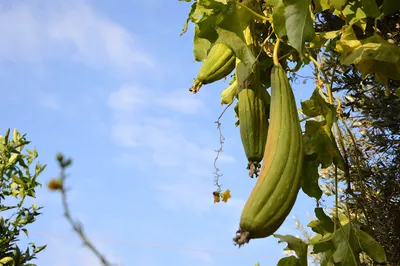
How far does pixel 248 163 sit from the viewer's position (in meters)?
0.97

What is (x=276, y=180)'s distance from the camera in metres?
0.75

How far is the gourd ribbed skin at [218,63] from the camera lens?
1.03 meters

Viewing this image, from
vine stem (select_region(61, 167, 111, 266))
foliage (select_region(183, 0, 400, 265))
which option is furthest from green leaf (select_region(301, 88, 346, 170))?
vine stem (select_region(61, 167, 111, 266))

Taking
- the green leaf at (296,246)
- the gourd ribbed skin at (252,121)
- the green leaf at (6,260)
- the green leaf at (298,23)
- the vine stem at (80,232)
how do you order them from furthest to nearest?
the green leaf at (6,260) → the green leaf at (296,246) → the gourd ribbed skin at (252,121) → the green leaf at (298,23) → the vine stem at (80,232)

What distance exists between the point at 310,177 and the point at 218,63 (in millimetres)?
264

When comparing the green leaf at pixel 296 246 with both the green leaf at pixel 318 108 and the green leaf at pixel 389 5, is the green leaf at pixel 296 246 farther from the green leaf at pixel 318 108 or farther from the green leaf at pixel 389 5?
the green leaf at pixel 389 5

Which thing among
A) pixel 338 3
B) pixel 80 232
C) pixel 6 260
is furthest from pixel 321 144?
pixel 6 260

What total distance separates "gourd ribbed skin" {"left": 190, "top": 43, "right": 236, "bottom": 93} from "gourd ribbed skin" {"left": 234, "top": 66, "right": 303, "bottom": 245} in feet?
0.75

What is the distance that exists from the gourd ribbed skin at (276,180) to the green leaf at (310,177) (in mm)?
198

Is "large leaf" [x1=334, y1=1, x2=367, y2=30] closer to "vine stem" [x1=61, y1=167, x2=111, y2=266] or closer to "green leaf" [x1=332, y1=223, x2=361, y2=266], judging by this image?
"green leaf" [x1=332, y1=223, x2=361, y2=266]

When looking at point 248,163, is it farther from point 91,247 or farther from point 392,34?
point 392,34

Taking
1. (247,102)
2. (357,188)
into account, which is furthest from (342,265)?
(357,188)

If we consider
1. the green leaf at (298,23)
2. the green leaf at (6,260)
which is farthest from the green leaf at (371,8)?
the green leaf at (6,260)

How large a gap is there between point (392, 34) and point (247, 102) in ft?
3.17
